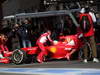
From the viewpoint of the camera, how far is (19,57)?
521 inches

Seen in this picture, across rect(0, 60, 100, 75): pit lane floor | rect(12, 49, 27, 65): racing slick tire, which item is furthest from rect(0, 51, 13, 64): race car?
rect(0, 60, 100, 75): pit lane floor

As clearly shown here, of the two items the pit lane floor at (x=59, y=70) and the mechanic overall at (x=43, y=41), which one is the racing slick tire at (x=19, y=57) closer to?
the mechanic overall at (x=43, y=41)

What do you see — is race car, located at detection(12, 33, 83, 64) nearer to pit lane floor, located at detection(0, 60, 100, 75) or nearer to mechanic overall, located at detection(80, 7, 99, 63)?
mechanic overall, located at detection(80, 7, 99, 63)

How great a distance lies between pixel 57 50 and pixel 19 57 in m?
1.40

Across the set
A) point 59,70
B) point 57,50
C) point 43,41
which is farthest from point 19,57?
point 59,70

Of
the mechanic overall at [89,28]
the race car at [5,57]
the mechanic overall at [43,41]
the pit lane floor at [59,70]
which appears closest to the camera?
the pit lane floor at [59,70]

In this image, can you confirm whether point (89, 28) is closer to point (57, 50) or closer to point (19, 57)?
point (57, 50)

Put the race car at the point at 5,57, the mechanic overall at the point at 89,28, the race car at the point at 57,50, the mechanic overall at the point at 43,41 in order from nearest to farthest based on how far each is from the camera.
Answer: the mechanic overall at the point at 89,28
the race car at the point at 57,50
the mechanic overall at the point at 43,41
the race car at the point at 5,57

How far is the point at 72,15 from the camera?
13.0 m

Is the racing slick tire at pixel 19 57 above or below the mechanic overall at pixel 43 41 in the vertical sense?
below

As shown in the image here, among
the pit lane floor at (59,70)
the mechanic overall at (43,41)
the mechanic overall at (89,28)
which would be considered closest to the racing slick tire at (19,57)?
the mechanic overall at (43,41)

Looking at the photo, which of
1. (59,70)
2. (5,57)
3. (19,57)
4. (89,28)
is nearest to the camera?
(59,70)

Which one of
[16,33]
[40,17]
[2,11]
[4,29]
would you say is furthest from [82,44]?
[2,11]

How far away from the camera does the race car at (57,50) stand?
12906 millimetres
